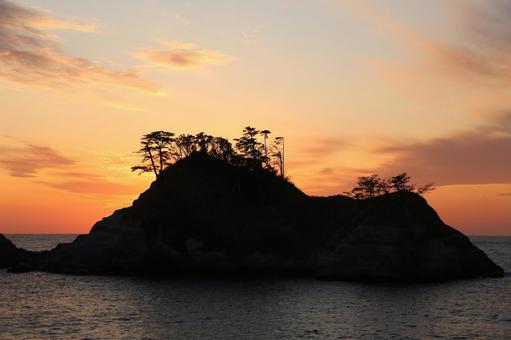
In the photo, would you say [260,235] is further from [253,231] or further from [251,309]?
[251,309]

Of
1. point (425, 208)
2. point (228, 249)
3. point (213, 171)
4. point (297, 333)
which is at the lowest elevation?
point (297, 333)

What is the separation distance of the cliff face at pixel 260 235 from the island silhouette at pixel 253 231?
168 mm

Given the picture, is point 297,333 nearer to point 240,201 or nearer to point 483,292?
point 483,292

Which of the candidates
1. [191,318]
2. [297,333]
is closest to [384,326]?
[297,333]

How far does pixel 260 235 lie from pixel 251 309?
3849 cm

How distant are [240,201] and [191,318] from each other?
5133 centimetres

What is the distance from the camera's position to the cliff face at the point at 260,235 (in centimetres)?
7869

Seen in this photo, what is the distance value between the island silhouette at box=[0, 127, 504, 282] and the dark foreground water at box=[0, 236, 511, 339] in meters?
5.38

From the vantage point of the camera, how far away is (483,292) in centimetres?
6856

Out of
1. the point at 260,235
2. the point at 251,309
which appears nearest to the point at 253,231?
the point at 260,235

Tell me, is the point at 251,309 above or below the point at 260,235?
below

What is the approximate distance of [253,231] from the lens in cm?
9412

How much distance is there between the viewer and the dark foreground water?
44.5m

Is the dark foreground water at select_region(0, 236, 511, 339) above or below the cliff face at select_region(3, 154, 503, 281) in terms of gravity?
below
